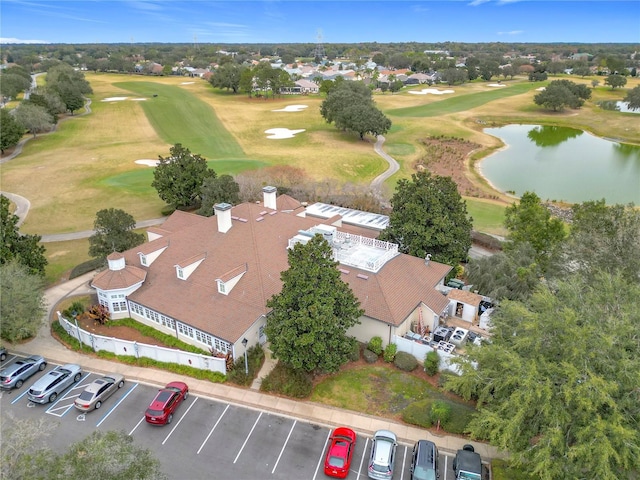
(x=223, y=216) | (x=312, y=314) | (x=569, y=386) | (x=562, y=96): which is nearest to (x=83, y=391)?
(x=312, y=314)

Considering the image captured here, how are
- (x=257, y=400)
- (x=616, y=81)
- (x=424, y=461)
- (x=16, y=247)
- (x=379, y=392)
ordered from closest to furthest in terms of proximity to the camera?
(x=424, y=461) < (x=257, y=400) < (x=379, y=392) < (x=16, y=247) < (x=616, y=81)

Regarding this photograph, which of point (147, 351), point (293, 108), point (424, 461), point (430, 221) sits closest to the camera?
point (424, 461)

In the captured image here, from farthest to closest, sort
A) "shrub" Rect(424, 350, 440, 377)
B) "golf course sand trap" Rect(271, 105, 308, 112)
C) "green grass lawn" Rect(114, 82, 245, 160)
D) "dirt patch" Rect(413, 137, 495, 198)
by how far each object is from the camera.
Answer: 1. "golf course sand trap" Rect(271, 105, 308, 112)
2. "green grass lawn" Rect(114, 82, 245, 160)
3. "dirt patch" Rect(413, 137, 495, 198)
4. "shrub" Rect(424, 350, 440, 377)

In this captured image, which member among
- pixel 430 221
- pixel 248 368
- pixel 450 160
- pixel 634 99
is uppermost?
pixel 634 99

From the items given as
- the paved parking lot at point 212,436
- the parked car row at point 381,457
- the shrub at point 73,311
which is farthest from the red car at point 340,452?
the shrub at point 73,311

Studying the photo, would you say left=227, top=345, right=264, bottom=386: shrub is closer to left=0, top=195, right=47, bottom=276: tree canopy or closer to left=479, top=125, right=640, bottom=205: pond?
left=0, top=195, right=47, bottom=276: tree canopy

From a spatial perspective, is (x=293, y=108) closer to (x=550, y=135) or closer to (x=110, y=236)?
(x=550, y=135)

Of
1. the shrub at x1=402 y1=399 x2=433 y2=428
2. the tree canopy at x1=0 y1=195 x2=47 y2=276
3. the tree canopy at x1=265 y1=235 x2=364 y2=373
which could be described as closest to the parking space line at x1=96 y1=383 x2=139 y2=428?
the tree canopy at x1=265 y1=235 x2=364 y2=373
